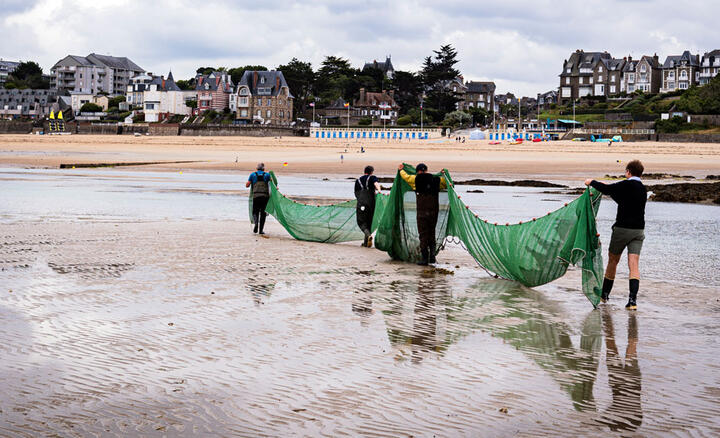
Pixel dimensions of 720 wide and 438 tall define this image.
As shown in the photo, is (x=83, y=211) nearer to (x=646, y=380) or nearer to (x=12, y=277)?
(x=12, y=277)

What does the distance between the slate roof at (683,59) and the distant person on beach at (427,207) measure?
5699 inches

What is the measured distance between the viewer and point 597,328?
7.39 m

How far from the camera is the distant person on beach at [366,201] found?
1336 cm

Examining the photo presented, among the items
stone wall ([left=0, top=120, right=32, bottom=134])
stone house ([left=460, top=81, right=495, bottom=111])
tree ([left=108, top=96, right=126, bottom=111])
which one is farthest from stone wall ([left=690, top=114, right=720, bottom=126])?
tree ([left=108, top=96, right=126, bottom=111])

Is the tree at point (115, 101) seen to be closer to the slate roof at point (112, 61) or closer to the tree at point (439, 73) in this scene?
the slate roof at point (112, 61)

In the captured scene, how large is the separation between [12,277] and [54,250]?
8.33 feet

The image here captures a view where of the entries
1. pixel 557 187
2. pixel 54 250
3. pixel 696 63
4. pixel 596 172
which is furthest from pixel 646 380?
pixel 696 63

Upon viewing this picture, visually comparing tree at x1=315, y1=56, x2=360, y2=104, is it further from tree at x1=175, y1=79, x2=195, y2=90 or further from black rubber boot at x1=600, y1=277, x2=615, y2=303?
black rubber boot at x1=600, y1=277, x2=615, y2=303

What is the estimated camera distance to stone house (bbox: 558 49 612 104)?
152500 millimetres

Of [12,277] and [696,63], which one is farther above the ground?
[696,63]

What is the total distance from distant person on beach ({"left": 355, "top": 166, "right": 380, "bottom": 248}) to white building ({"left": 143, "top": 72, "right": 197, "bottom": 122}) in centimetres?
13853

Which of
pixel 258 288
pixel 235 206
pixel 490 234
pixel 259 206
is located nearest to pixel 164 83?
pixel 235 206

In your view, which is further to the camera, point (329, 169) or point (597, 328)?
point (329, 169)

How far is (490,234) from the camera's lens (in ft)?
34.2
